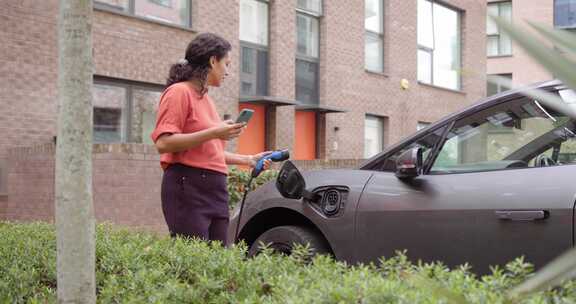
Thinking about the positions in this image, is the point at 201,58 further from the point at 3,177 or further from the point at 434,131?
the point at 3,177

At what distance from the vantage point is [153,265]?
140 inches

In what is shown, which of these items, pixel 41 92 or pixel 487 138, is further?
pixel 41 92

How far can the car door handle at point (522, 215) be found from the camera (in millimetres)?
3494

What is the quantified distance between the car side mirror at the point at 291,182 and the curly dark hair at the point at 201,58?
74 cm

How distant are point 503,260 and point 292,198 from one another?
58.3 inches

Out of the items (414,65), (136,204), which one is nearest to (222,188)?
(136,204)

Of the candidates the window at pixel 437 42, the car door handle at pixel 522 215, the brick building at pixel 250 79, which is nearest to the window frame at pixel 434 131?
the car door handle at pixel 522 215

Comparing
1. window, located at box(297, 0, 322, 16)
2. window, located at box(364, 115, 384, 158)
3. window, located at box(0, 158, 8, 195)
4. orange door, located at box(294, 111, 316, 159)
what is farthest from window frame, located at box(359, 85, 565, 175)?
window, located at box(364, 115, 384, 158)

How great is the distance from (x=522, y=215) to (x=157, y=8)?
10838mm

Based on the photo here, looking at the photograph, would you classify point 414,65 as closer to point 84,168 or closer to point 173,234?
point 173,234

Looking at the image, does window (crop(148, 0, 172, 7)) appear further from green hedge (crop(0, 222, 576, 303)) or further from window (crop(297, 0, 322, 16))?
green hedge (crop(0, 222, 576, 303))

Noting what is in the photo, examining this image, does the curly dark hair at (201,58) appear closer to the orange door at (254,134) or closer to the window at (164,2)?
the window at (164,2)

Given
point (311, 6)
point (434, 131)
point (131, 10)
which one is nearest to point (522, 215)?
point (434, 131)

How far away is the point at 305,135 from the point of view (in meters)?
16.9
